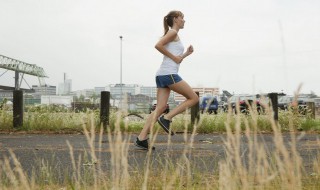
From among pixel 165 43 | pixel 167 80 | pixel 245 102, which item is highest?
pixel 165 43

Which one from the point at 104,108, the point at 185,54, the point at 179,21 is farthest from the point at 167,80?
the point at 104,108

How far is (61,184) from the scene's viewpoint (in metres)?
3.24

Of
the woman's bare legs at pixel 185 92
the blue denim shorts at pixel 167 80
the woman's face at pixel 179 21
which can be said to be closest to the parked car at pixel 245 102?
the woman's bare legs at pixel 185 92

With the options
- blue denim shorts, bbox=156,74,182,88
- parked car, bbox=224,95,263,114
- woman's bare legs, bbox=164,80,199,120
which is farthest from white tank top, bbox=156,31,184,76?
parked car, bbox=224,95,263,114

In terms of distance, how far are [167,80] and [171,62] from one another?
238 millimetres

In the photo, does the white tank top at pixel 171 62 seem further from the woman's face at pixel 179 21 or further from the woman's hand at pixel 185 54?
the woman's face at pixel 179 21

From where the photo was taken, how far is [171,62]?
17.7ft

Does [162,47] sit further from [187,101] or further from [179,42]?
[187,101]

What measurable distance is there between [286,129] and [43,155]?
6.75 m

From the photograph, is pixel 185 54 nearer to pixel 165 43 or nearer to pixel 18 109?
pixel 165 43

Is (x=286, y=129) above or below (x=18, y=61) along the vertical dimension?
below

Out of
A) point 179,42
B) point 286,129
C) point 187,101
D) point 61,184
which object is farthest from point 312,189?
point 286,129

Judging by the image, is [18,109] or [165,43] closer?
[165,43]

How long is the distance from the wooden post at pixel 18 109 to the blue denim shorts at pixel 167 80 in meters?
5.42
